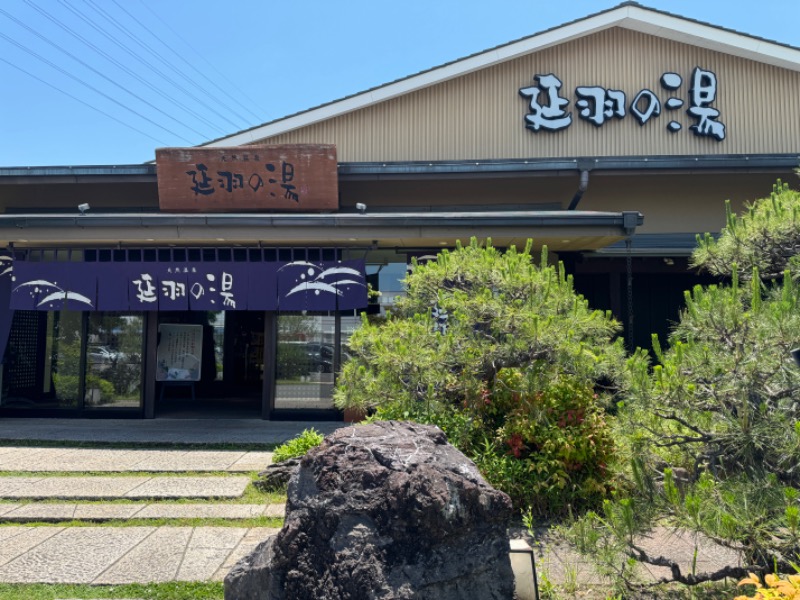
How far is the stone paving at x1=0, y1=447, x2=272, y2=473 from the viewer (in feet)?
26.2

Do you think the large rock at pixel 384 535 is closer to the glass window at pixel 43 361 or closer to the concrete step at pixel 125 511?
the concrete step at pixel 125 511

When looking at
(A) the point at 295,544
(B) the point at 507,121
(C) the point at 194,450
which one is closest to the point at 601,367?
(A) the point at 295,544

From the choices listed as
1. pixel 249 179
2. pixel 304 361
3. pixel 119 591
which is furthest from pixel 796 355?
pixel 249 179

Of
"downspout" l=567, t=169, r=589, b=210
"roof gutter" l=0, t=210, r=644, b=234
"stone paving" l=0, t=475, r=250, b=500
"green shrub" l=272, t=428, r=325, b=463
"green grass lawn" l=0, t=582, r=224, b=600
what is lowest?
"green grass lawn" l=0, t=582, r=224, b=600

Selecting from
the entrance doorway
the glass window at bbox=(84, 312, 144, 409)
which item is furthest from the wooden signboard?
the entrance doorway

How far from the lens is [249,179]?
1244 cm

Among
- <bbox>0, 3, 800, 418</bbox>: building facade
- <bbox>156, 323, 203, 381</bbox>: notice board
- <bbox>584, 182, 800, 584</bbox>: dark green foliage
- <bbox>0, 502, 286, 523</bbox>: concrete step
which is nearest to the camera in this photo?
<bbox>584, 182, 800, 584</bbox>: dark green foliage

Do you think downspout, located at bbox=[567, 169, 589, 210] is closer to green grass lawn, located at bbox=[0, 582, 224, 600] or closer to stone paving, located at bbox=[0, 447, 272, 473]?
stone paving, located at bbox=[0, 447, 272, 473]

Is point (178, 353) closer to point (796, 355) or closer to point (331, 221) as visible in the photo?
point (331, 221)

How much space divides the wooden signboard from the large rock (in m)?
9.29

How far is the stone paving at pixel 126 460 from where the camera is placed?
7988 mm

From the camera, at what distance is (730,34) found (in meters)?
13.7

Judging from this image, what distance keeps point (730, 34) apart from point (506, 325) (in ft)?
41.3

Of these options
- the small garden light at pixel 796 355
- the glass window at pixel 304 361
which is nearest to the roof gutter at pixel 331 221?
the glass window at pixel 304 361
